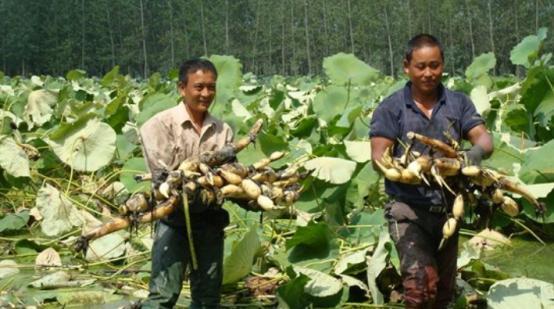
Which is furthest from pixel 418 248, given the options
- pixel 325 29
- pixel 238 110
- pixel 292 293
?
pixel 325 29

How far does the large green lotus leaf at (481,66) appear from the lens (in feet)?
21.2

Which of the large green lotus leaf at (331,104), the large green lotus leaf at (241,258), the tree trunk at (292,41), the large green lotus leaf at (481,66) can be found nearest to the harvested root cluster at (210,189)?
the large green lotus leaf at (241,258)

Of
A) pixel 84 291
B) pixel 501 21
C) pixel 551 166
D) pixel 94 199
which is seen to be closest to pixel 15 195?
pixel 94 199

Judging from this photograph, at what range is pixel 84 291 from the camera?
3.30 m

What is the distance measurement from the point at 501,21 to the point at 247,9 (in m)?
21.6

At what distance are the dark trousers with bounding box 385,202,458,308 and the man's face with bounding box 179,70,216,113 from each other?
0.67 m

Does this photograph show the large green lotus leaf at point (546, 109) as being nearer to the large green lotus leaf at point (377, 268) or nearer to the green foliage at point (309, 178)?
the green foliage at point (309, 178)

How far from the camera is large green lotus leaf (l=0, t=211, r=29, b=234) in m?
4.34

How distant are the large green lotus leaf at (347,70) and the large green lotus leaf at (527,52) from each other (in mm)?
935

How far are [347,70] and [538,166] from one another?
2.07 metres

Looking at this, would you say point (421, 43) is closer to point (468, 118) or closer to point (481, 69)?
point (468, 118)

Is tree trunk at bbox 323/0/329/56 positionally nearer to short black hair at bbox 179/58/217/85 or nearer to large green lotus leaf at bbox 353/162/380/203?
large green lotus leaf at bbox 353/162/380/203

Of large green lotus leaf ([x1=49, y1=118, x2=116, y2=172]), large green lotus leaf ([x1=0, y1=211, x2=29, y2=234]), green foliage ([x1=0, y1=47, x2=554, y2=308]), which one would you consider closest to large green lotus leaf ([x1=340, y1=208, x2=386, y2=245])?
green foliage ([x1=0, y1=47, x2=554, y2=308])

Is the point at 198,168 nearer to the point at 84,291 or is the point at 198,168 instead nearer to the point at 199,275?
the point at 199,275
